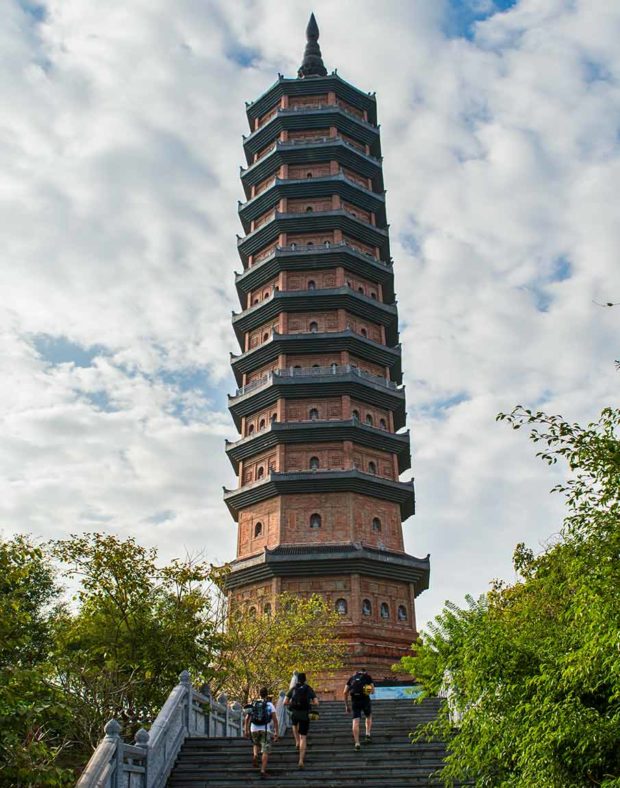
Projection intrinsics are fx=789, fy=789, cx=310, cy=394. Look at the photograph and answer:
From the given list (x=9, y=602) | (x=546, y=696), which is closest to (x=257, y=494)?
(x=9, y=602)

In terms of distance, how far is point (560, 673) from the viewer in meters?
7.59

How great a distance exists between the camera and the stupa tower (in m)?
28.0

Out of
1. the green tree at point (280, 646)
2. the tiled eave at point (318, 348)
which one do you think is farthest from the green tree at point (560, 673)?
the tiled eave at point (318, 348)

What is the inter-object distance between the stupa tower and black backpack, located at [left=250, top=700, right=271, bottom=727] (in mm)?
15991

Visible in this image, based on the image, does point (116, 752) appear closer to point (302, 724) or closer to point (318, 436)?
point (302, 724)

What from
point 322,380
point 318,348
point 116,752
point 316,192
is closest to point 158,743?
point 116,752

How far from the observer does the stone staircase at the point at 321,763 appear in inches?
406

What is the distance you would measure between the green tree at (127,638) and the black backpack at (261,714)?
15.6ft

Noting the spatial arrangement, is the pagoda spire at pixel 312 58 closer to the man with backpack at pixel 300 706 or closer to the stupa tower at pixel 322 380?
the stupa tower at pixel 322 380

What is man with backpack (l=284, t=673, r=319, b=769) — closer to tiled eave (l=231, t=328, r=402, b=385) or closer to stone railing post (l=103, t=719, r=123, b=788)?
stone railing post (l=103, t=719, r=123, b=788)

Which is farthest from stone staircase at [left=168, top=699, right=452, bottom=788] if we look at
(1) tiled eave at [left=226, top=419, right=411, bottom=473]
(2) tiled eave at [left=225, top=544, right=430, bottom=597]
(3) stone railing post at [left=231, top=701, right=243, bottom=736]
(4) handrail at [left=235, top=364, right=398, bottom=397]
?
(4) handrail at [left=235, top=364, right=398, bottom=397]

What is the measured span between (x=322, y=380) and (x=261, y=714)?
829 inches

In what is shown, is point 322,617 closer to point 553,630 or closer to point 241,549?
point 241,549

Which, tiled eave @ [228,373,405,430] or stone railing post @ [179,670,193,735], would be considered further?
tiled eave @ [228,373,405,430]
